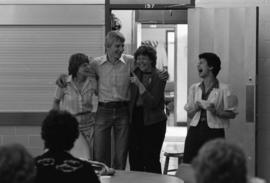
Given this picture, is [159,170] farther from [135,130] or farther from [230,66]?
[230,66]

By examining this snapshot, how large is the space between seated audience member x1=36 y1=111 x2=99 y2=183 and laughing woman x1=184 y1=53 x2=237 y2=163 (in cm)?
201

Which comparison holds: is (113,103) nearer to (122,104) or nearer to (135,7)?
(122,104)

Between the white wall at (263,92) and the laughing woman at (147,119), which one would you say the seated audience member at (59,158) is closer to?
the laughing woman at (147,119)

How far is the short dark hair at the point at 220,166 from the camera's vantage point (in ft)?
5.45

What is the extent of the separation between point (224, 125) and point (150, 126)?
61 cm

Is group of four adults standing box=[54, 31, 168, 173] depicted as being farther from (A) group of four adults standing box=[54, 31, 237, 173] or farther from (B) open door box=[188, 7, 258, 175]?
(B) open door box=[188, 7, 258, 175]

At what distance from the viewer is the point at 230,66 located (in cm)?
541

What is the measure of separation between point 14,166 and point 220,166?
0.68 meters

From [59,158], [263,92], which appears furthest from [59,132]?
[263,92]

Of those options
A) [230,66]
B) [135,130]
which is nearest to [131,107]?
[135,130]

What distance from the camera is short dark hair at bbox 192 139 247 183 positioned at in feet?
5.45

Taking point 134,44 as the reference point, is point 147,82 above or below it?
below

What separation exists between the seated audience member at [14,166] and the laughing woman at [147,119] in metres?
2.66

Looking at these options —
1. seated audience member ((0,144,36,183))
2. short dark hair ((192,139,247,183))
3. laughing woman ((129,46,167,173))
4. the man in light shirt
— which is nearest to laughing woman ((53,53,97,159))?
the man in light shirt
